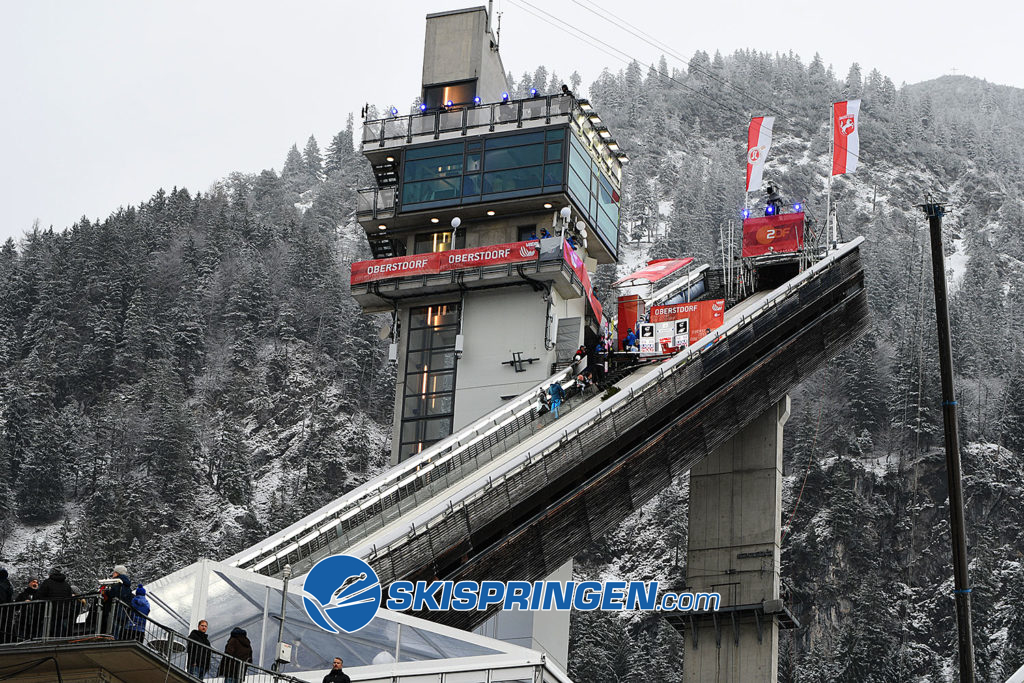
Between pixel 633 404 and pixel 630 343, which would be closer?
pixel 633 404

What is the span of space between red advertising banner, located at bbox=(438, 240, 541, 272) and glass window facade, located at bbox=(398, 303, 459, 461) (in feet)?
6.70

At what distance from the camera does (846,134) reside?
62.6 meters

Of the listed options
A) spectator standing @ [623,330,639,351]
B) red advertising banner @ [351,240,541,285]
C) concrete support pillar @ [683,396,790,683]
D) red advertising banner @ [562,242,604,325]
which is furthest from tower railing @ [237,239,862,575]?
red advertising banner @ [351,240,541,285]

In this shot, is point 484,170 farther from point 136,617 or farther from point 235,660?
point 136,617

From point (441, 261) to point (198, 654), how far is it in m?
34.4

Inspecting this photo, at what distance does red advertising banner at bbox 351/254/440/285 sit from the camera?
57513 millimetres

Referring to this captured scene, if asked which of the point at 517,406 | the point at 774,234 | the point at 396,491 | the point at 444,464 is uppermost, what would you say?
the point at 774,234

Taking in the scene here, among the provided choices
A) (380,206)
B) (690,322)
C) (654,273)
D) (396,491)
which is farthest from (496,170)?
(396,491)

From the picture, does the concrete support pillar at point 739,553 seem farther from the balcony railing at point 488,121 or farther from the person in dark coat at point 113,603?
the person in dark coat at point 113,603

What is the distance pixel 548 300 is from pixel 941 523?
246 feet

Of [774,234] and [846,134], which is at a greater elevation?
[846,134]

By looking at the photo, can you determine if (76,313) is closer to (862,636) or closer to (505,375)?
(862,636)

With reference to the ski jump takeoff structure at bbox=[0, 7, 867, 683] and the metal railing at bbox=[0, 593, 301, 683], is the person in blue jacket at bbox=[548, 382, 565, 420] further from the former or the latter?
the metal railing at bbox=[0, 593, 301, 683]

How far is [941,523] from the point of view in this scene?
121 meters
